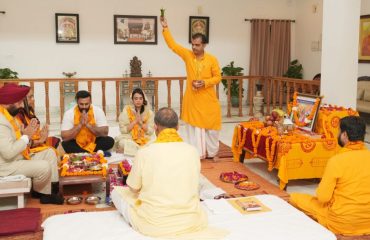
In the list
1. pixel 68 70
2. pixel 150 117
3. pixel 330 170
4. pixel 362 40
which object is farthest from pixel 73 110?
pixel 362 40

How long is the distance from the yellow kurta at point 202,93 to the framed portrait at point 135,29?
5.40 meters

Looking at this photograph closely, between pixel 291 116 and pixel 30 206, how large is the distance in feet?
11.1

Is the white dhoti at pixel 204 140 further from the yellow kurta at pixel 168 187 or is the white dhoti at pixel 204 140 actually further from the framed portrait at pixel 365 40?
the framed portrait at pixel 365 40

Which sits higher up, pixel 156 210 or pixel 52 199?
pixel 156 210

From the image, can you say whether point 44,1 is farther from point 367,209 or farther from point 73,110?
point 367,209

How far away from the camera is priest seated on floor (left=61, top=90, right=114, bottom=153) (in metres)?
5.48

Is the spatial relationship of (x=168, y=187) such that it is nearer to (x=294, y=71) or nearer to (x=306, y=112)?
(x=306, y=112)

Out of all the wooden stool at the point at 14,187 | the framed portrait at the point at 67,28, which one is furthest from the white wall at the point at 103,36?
the wooden stool at the point at 14,187

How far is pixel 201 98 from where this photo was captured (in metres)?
5.90

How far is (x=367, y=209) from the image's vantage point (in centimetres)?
339

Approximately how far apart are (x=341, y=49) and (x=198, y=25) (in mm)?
6156

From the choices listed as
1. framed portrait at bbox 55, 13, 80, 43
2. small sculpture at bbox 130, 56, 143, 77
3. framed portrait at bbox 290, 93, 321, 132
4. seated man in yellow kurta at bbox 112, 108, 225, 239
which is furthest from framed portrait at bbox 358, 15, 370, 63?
seated man in yellow kurta at bbox 112, 108, 225, 239

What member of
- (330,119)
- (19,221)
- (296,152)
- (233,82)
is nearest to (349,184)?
(296,152)

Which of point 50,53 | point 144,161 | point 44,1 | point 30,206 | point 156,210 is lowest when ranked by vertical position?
point 30,206
